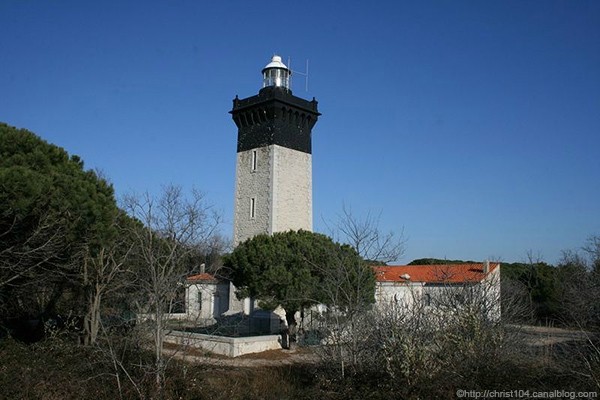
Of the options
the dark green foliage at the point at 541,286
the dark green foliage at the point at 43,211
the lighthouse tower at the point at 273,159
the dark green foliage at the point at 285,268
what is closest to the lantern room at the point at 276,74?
the lighthouse tower at the point at 273,159

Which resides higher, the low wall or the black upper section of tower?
the black upper section of tower

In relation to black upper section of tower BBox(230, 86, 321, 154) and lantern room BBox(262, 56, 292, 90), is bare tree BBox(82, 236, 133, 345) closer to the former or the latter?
black upper section of tower BBox(230, 86, 321, 154)

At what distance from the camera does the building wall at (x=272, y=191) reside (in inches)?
949

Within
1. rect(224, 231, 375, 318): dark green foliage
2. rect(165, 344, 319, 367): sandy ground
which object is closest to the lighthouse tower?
rect(224, 231, 375, 318): dark green foliage

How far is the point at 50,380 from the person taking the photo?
10125mm

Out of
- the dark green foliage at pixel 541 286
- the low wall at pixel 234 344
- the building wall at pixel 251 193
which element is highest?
Result: the building wall at pixel 251 193

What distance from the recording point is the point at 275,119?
81.4 feet

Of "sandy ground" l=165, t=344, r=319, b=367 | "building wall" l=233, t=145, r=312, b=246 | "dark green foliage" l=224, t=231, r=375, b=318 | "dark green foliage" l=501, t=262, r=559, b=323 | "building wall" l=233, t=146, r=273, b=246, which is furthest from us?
"dark green foliage" l=501, t=262, r=559, b=323

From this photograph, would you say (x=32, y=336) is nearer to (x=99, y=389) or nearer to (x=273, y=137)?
(x=99, y=389)

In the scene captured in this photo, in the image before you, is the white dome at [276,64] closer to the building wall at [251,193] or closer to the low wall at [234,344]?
the building wall at [251,193]

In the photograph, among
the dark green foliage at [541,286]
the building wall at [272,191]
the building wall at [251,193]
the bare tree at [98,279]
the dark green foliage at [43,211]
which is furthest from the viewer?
the dark green foliage at [541,286]

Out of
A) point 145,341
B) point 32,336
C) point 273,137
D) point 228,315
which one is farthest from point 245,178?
point 145,341

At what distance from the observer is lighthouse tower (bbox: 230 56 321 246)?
2430 centimetres

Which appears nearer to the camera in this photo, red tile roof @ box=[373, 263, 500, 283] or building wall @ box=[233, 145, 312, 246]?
building wall @ box=[233, 145, 312, 246]
